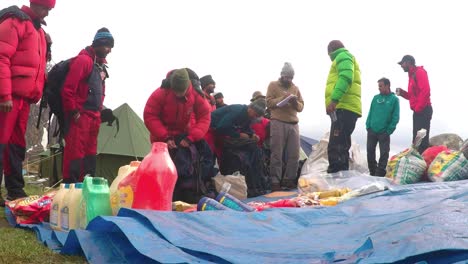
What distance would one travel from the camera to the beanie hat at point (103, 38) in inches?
172

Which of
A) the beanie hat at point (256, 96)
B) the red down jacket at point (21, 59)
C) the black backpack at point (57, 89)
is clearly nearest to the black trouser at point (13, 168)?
the red down jacket at point (21, 59)

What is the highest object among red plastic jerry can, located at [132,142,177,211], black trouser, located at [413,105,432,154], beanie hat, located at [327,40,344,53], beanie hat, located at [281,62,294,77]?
beanie hat, located at [327,40,344,53]

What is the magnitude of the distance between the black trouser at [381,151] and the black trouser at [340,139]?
48.6 inches

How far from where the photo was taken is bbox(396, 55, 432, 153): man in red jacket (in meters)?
6.65

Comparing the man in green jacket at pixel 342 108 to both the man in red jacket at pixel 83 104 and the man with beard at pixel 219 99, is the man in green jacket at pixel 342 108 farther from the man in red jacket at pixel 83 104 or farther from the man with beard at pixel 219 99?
the man in red jacket at pixel 83 104

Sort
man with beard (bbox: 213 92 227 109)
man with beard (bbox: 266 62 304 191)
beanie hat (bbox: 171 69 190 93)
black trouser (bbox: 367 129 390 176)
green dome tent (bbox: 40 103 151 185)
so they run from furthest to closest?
green dome tent (bbox: 40 103 151 185), man with beard (bbox: 213 92 227 109), black trouser (bbox: 367 129 390 176), man with beard (bbox: 266 62 304 191), beanie hat (bbox: 171 69 190 93)

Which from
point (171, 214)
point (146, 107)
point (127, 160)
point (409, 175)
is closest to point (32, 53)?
point (146, 107)

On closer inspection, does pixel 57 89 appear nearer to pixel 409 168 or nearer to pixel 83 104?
pixel 83 104

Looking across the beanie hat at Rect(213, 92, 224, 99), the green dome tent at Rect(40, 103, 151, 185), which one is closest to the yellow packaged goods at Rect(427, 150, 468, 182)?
the beanie hat at Rect(213, 92, 224, 99)

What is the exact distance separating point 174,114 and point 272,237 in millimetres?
2125

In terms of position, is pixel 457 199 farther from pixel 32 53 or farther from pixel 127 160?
pixel 127 160

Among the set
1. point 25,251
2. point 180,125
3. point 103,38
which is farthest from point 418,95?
point 25,251

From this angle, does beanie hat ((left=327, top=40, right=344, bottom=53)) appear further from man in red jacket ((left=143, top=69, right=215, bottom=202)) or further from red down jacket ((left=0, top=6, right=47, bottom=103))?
red down jacket ((left=0, top=6, right=47, bottom=103))

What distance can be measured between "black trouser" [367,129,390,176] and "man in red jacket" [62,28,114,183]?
143 inches
